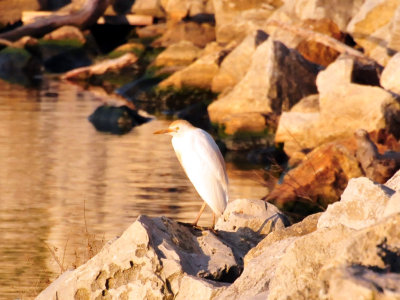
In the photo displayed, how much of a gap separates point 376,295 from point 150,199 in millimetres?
10091

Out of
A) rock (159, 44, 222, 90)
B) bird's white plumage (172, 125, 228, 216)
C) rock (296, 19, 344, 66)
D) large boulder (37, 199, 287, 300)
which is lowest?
rock (159, 44, 222, 90)

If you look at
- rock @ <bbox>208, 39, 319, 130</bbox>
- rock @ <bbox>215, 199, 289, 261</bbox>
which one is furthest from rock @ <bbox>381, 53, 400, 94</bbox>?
rock @ <bbox>215, 199, 289, 261</bbox>

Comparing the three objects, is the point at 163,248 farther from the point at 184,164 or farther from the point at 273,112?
the point at 273,112

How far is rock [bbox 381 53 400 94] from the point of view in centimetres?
1634

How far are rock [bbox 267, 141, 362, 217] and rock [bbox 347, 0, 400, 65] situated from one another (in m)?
8.65

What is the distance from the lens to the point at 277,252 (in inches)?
222

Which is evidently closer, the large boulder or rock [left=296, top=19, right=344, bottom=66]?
the large boulder

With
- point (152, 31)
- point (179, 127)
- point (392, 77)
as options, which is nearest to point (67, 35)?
point (152, 31)

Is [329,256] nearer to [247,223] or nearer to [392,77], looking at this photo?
[247,223]

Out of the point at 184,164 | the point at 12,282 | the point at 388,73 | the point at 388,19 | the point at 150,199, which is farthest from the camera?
the point at 388,19

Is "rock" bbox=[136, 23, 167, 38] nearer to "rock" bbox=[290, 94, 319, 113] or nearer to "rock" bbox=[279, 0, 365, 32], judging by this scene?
"rock" bbox=[279, 0, 365, 32]

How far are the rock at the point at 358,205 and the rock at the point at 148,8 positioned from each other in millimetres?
30510

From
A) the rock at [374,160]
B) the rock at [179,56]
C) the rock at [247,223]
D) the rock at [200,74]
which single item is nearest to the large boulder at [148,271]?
the rock at [247,223]

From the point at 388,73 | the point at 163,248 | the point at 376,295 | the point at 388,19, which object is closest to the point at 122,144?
the point at 388,73
